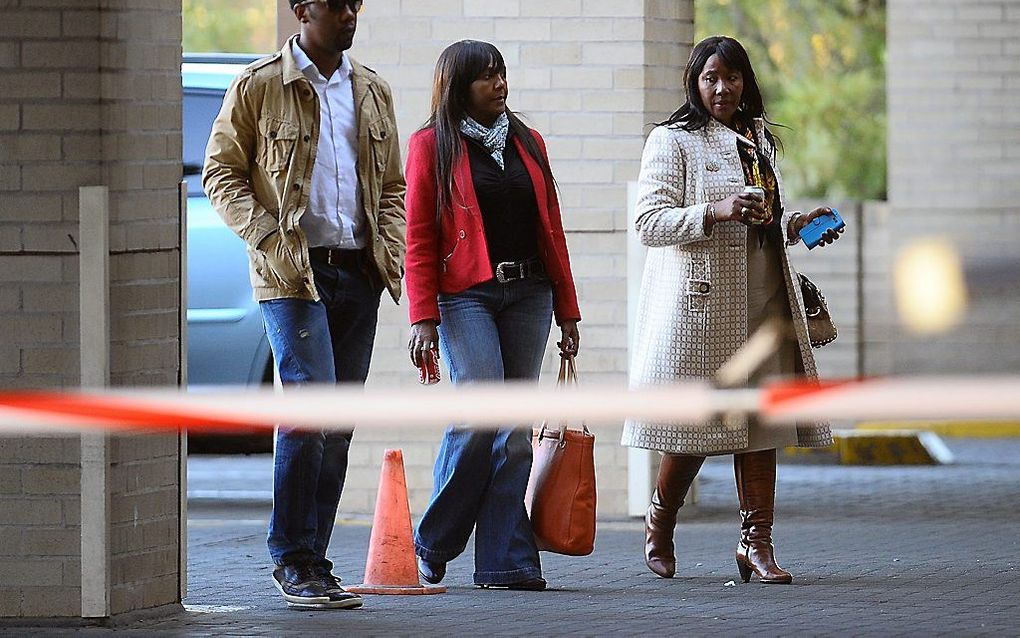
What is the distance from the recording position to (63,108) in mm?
6926

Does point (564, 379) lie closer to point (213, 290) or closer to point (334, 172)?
point (334, 172)

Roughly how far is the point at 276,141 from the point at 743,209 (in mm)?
1594

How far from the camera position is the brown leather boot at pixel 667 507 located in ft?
27.1

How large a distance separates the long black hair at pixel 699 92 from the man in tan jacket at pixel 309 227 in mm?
1211

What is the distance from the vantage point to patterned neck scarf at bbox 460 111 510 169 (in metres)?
7.91

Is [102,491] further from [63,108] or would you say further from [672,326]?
[672,326]

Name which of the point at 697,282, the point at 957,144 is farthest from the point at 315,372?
the point at 957,144

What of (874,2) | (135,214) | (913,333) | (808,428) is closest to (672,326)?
(808,428)

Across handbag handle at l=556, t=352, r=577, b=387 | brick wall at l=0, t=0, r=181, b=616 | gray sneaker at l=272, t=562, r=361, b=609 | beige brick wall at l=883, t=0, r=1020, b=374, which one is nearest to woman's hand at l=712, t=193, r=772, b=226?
handbag handle at l=556, t=352, r=577, b=387

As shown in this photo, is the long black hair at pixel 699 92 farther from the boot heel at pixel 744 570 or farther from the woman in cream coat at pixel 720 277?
the boot heel at pixel 744 570

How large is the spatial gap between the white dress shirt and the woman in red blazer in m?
0.43

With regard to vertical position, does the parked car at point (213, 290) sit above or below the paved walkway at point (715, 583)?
above

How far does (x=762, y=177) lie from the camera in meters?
8.12

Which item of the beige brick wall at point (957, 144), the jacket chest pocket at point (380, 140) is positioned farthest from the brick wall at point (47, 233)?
the beige brick wall at point (957, 144)
